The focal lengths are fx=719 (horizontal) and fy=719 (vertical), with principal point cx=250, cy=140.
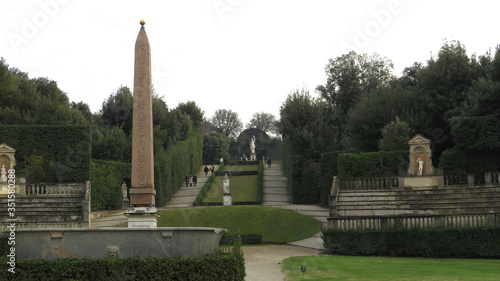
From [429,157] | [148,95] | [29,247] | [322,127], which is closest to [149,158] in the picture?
[148,95]

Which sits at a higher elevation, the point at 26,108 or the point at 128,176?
the point at 26,108

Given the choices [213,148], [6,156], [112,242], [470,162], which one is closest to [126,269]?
[112,242]

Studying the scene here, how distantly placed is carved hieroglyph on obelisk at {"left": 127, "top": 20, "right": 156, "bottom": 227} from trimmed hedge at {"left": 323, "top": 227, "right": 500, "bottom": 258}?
7.48 meters

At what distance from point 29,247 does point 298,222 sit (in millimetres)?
21164

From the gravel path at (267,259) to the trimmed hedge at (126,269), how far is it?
2722mm

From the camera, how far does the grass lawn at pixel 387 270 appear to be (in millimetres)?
16516

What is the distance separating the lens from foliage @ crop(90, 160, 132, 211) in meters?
40.3

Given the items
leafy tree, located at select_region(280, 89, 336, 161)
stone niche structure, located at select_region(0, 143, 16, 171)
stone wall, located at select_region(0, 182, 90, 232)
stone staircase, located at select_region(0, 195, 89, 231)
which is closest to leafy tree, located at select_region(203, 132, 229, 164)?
leafy tree, located at select_region(280, 89, 336, 161)

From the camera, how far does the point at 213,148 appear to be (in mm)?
93562

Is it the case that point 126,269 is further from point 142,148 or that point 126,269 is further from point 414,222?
point 414,222

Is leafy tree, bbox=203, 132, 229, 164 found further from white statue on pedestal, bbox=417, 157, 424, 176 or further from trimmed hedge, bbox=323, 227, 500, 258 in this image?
trimmed hedge, bbox=323, 227, 500, 258

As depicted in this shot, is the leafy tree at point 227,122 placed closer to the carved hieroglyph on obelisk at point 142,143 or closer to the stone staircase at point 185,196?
the stone staircase at point 185,196

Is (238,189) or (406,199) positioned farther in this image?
(238,189)

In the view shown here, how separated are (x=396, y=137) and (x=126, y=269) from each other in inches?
1156
